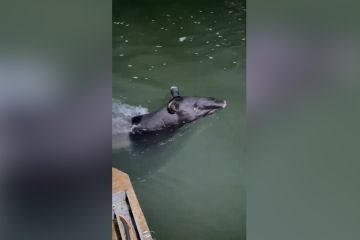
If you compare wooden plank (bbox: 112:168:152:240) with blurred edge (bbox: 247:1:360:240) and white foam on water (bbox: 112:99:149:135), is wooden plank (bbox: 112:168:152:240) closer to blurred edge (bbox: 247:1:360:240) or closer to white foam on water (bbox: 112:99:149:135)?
white foam on water (bbox: 112:99:149:135)

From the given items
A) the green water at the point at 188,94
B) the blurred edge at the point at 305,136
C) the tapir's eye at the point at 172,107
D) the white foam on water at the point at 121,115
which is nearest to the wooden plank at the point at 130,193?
the green water at the point at 188,94

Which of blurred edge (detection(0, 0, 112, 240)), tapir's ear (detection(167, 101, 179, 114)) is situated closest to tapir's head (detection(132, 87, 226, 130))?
tapir's ear (detection(167, 101, 179, 114))

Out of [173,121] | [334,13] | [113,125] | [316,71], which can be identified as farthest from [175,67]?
[334,13]

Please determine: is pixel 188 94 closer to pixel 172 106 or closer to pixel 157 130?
pixel 172 106

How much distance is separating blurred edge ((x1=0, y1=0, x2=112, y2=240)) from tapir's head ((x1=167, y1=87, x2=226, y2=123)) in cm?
25

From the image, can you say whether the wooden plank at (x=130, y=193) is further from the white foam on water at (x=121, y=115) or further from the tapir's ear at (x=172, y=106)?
the tapir's ear at (x=172, y=106)

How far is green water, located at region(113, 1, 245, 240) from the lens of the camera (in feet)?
4.90

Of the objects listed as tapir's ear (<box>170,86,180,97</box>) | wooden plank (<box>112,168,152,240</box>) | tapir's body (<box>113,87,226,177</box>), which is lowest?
wooden plank (<box>112,168,152,240</box>)

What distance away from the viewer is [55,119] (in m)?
1.48

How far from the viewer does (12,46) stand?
1466mm

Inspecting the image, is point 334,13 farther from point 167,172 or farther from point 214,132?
point 167,172

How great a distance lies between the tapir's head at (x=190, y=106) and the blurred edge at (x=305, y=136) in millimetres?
144

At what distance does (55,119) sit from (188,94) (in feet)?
1.71

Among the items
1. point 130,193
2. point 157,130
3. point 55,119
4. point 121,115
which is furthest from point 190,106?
point 55,119
